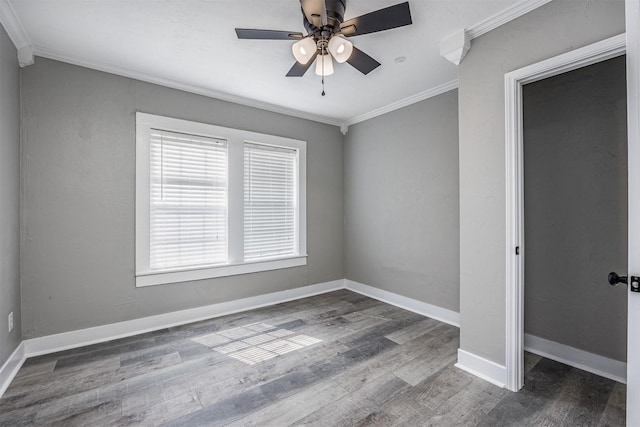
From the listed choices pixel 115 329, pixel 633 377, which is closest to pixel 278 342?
pixel 115 329

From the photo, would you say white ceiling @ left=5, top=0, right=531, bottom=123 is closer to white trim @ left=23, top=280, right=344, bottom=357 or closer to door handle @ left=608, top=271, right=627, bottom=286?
door handle @ left=608, top=271, right=627, bottom=286

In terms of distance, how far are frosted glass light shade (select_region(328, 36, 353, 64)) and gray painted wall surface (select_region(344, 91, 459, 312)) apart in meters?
1.83

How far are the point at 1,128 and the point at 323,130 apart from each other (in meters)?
3.45

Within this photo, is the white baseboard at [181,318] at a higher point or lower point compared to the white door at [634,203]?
lower

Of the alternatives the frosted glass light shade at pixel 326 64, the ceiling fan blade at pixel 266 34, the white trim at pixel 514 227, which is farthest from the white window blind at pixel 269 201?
the white trim at pixel 514 227

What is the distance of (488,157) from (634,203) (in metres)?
1.12

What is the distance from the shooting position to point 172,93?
3.22 meters

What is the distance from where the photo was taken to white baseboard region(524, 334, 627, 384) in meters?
2.17

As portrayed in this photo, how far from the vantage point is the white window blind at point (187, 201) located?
10.3ft

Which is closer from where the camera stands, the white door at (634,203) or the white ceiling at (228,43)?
the white door at (634,203)

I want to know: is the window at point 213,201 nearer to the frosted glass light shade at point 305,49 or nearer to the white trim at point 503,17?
the frosted glass light shade at point 305,49

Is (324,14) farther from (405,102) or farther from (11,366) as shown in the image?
(11,366)

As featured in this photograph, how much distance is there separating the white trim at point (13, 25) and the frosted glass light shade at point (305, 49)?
200cm

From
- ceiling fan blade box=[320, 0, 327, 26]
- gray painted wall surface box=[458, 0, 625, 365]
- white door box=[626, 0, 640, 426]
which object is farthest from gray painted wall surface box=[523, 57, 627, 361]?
ceiling fan blade box=[320, 0, 327, 26]
